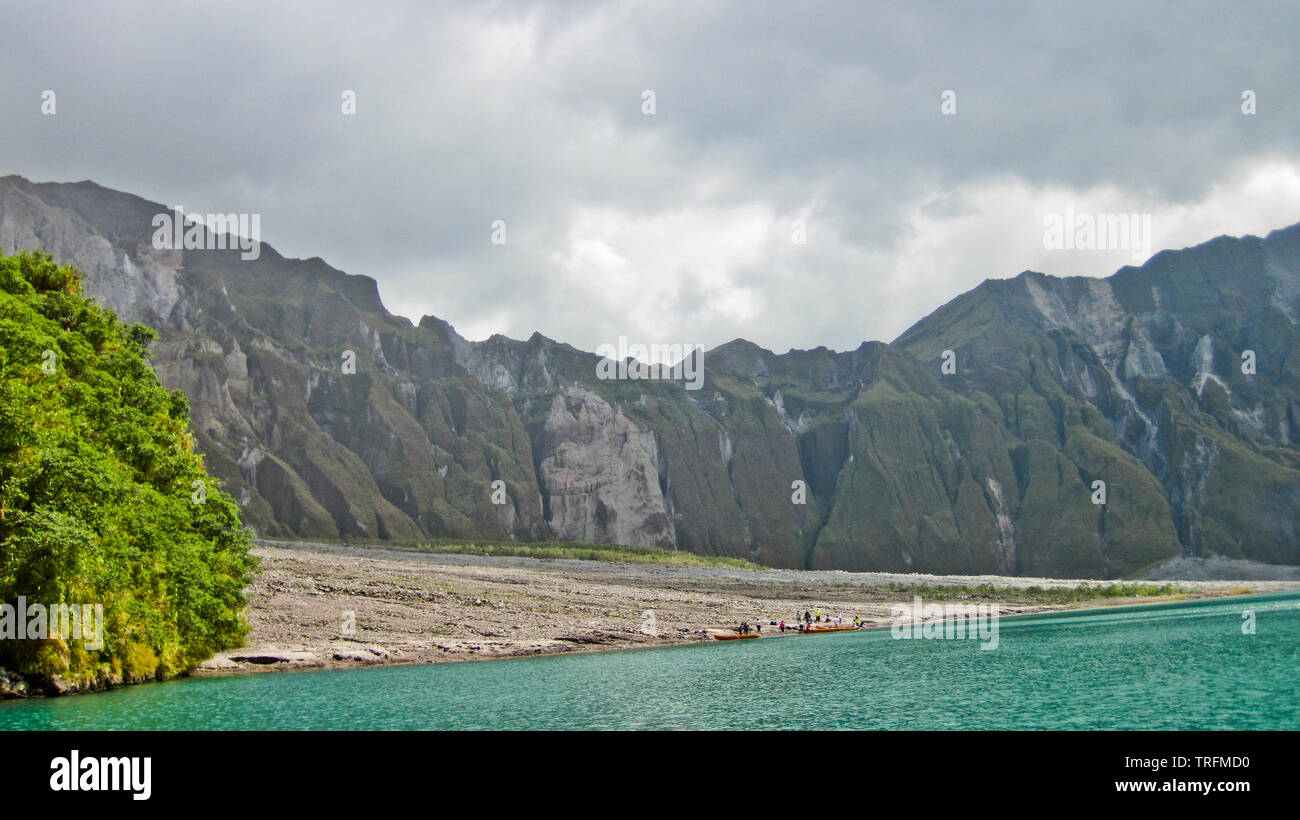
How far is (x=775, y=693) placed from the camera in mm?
38250

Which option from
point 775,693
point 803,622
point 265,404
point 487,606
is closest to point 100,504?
point 775,693

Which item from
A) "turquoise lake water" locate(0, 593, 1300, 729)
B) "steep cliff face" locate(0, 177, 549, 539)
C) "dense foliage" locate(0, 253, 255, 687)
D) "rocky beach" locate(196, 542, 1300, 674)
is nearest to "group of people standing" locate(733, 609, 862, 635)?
"rocky beach" locate(196, 542, 1300, 674)

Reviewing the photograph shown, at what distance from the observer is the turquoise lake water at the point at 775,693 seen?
97.8 feet

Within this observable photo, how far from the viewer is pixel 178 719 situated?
3081 centimetres

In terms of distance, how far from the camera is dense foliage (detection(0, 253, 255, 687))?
36.2 metres

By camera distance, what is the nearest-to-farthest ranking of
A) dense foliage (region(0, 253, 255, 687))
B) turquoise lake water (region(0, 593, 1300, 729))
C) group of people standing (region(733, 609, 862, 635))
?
turquoise lake water (region(0, 593, 1300, 729)) → dense foliage (region(0, 253, 255, 687)) → group of people standing (region(733, 609, 862, 635))

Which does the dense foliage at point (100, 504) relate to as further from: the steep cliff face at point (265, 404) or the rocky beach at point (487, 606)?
the steep cliff face at point (265, 404)

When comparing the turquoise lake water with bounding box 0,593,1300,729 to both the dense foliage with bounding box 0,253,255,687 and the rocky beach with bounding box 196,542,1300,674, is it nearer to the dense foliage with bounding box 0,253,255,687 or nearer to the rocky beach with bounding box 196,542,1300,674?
the dense foliage with bounding box 0,253,255,687

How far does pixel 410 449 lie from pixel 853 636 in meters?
136

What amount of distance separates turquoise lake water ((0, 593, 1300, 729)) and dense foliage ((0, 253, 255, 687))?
2.93 meters

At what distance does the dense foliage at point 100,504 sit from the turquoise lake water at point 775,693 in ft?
9.60

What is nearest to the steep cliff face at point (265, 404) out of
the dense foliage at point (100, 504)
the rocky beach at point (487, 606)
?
the rocky beach at point (487, 606)
